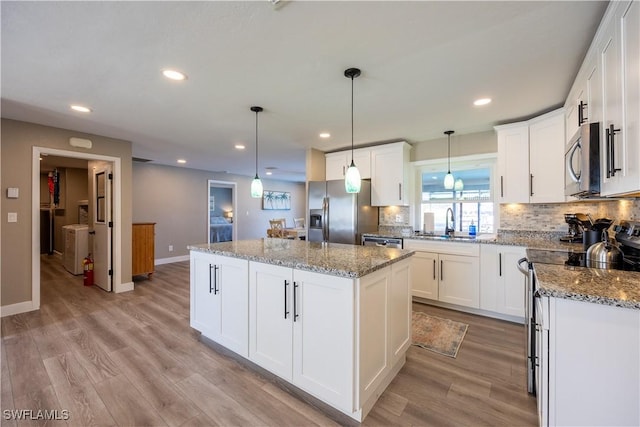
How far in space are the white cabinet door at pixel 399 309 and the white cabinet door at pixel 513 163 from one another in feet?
6.41

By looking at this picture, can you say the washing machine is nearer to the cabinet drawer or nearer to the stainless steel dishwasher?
the stainless steel dishwasher

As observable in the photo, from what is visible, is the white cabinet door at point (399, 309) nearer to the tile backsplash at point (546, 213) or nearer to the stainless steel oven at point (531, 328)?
the stainless steel oven at point (531, 328)

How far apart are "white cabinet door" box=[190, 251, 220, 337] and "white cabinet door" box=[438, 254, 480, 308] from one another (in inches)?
104

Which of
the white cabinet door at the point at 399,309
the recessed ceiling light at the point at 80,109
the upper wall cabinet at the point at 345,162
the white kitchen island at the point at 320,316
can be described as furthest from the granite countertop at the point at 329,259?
the upper wall cabinet at the point at 345,162

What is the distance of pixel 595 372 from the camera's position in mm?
1131

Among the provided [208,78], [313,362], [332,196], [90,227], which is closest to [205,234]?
[90,227]

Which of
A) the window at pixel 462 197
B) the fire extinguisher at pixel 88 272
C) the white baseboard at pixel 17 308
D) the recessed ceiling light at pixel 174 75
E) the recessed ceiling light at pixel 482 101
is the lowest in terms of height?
the white baseboard at pixel 17 308

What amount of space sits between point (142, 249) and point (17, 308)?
167 centimetres

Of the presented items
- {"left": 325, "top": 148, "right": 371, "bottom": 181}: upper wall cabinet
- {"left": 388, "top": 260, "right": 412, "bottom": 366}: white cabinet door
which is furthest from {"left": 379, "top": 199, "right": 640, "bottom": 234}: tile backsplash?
{"left": 388, "top": 260, "right": 412, "bottom": 366}: white cabinet door

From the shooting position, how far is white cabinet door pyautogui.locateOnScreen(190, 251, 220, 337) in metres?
2.43

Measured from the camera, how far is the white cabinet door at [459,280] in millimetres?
3221

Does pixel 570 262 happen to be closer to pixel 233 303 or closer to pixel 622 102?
pixel 622 102

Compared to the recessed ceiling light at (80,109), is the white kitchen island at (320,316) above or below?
below

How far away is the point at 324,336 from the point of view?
1677mm
